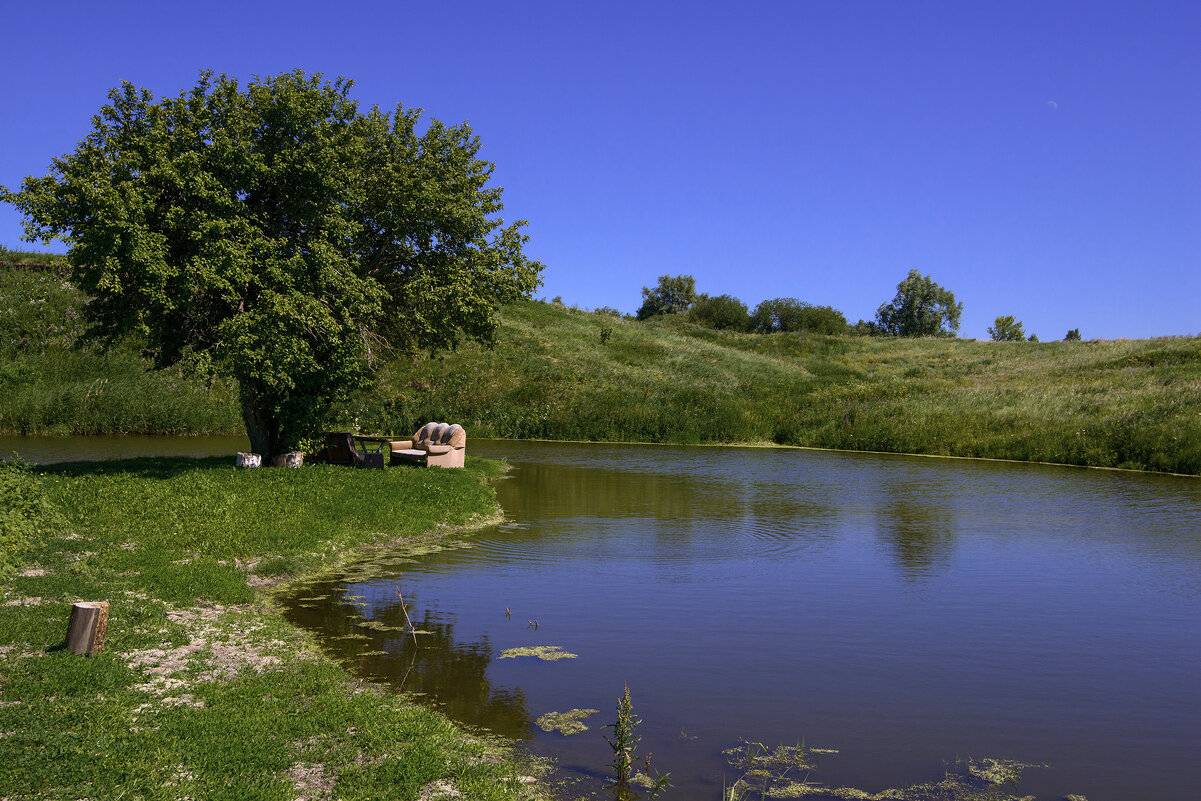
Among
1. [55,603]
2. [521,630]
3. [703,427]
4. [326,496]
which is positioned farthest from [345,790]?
[703,427]

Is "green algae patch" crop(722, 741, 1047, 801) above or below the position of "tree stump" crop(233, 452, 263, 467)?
below

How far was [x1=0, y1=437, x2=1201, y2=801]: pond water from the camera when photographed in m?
7.66

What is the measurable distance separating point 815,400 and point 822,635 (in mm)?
38296

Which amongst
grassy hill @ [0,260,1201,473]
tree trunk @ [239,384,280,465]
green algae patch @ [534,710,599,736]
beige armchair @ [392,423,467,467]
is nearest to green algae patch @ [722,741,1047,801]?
green algae patch @ [534,710,599,736]

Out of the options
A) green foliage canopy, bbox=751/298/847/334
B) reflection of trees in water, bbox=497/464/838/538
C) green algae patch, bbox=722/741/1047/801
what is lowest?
green algae patch, bbox=722/741/1047/801

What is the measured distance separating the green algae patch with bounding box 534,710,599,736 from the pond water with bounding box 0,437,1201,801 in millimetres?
103

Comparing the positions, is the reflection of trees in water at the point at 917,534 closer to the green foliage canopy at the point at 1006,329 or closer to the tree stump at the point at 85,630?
the tree stump at the point at 85,630

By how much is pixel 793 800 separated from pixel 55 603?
8446 millimetres

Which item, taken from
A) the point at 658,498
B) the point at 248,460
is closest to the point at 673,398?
the point at 658,498

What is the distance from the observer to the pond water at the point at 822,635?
7668mm

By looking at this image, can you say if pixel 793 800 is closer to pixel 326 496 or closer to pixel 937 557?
pixel 937 557

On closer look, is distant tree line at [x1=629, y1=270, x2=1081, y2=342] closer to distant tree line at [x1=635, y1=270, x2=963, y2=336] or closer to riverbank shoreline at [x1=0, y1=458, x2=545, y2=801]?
distant tree line at [x1=635, y1=270, x2=963, y2=336]

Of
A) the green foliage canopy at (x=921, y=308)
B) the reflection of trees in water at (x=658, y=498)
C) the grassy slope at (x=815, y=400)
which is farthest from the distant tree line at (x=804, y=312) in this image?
the reflection of trees in water at (x=658, y=498)

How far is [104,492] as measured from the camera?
15367mm
